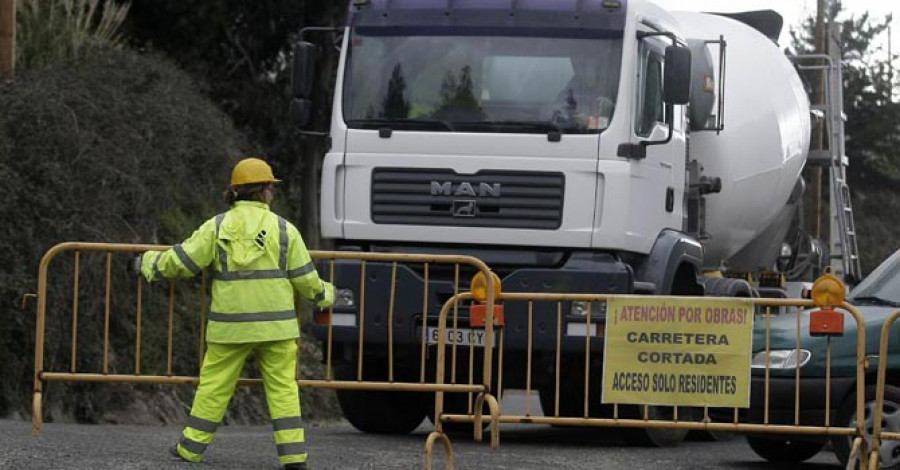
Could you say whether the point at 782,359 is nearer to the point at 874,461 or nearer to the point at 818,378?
the point at 818,378

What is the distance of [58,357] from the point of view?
16469mm

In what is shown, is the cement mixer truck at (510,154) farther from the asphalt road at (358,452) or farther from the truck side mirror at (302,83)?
the asphalt road at (358,452)

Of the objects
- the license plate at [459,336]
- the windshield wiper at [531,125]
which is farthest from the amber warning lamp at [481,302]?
the windshield wiper at [531,125]

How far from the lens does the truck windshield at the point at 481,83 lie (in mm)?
12930

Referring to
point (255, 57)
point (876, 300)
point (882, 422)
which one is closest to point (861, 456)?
point (882, 422)

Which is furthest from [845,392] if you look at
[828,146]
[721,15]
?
[828,146]

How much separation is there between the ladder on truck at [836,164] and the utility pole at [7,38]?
7.57m

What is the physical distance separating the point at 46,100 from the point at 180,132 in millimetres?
2586

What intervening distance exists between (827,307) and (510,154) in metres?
3.02

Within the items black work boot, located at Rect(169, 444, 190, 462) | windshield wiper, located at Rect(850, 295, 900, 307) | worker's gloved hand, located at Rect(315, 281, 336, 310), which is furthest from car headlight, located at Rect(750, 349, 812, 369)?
black work boot, located at Rect(169, 444, 190, 462)

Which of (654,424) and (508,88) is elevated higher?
(508,88)

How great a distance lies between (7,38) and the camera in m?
17.7

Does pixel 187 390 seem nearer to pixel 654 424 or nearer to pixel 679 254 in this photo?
pixel 679 254

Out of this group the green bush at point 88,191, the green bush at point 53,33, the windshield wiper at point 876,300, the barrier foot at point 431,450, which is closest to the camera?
the barrier foot at point 431,450
